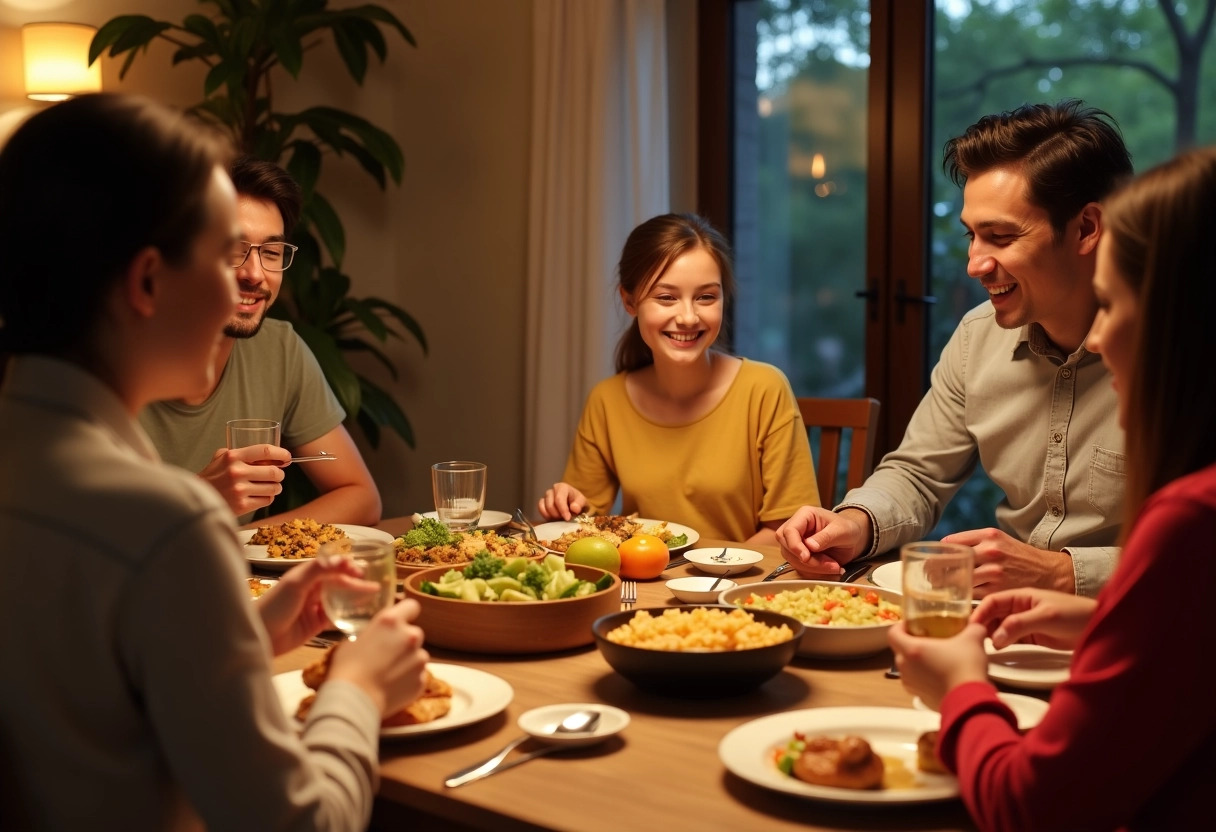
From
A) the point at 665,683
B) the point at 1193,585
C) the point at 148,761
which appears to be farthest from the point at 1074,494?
the point at 148,761

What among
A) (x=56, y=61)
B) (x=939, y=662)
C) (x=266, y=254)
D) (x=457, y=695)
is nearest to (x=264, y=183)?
(x=266, y=254)

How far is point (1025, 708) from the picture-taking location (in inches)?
53.2

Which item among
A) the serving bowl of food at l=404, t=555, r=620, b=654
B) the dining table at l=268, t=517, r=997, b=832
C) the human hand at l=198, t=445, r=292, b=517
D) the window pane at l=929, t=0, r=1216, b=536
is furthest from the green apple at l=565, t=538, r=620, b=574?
the window pane at l=929, t=0, r=1216, b=536

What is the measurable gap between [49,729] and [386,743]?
16.0 inches

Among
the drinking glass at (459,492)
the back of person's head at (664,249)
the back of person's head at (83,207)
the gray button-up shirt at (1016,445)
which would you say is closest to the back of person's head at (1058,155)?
the gray button-up shirt at (1016,445)

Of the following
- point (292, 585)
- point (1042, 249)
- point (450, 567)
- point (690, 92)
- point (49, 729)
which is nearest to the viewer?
point (49, 729)

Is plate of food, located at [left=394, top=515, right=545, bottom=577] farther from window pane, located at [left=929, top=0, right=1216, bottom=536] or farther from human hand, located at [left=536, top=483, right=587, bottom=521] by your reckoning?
window pane, located at [left=929, top=0, right=1216, bottom=536]

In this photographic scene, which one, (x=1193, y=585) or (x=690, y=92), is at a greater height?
(x=690, y=92)

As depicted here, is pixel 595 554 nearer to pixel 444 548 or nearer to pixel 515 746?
pixel 444 548

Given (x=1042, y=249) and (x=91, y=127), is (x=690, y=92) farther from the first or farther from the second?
(x=91, y=127)

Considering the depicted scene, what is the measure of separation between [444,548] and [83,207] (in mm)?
1025

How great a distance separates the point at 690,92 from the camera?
13.9ft

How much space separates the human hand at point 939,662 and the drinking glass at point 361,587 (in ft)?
1.83

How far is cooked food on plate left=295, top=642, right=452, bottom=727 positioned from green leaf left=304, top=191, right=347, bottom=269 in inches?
109
